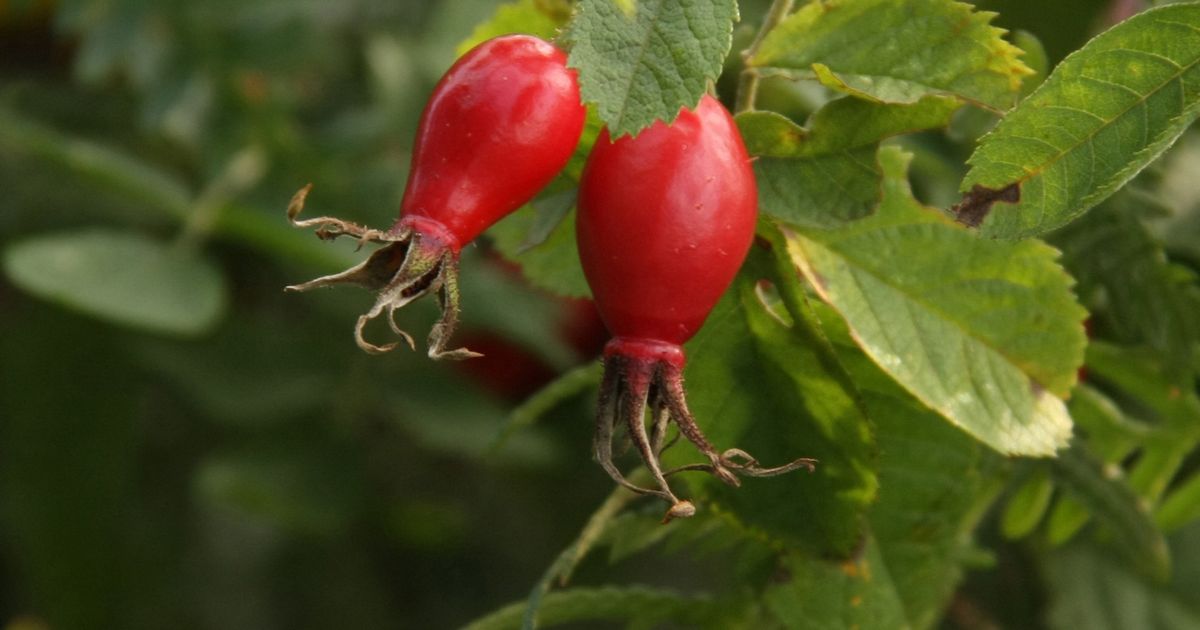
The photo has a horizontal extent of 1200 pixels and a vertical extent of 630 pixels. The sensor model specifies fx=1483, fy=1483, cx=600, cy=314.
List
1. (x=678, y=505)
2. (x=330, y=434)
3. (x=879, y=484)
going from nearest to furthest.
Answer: (x=678, y=505)
(x=879, y=484)
(x=330, y=434)

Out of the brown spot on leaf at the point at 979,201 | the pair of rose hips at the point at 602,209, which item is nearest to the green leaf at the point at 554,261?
the pair of rose hips at the point at 602,209

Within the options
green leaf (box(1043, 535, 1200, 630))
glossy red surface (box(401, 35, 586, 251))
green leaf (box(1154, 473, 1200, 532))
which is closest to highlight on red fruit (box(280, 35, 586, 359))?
glossy red surface (box(401, 35, 586, 251))

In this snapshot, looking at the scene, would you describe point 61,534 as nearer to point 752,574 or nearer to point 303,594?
point 303,594

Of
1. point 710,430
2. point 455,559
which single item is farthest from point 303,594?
point 710,430

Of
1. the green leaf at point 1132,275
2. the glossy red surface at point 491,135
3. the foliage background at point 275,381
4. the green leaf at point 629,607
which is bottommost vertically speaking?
the foliage background at point 275,381

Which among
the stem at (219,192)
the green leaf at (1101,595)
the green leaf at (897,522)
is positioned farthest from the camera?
the stem at (219,192)

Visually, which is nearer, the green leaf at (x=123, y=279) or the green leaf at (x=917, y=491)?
the green leaf at (x=917, y=491)

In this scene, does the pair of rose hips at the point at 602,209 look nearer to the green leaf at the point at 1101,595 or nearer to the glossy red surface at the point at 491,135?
the glossy red surface at the point at 491,135

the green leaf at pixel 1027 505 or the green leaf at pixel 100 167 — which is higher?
the green leaf at pixel 1027 505

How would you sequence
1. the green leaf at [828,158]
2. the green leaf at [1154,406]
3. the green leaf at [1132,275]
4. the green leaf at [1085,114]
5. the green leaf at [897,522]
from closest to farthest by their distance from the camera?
the green leaf at [1085,114] → the green leaf at [828,158] → the green leaf at [897,522] → the green leaf at [1132,275] → the green leaf at [1154,406]
